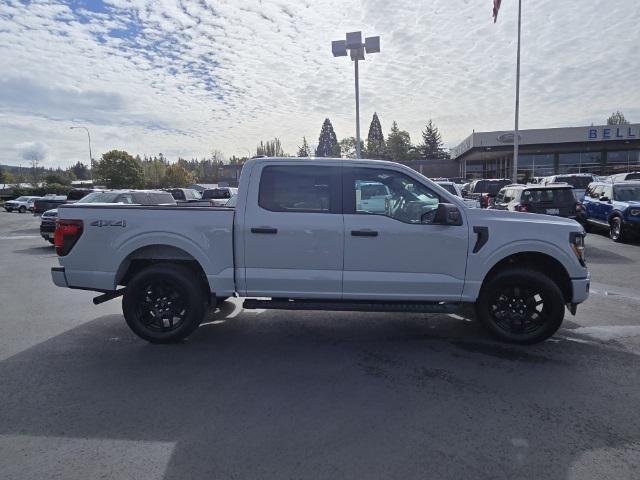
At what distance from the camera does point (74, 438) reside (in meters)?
3.14

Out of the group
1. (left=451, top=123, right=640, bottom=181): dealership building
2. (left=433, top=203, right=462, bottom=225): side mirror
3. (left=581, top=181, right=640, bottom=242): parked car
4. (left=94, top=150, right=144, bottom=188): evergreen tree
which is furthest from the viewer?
(left=94, top=150, right=144, bottom=188): evergreen tree

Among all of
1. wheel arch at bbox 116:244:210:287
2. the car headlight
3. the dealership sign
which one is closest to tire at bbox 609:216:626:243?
the car headlight

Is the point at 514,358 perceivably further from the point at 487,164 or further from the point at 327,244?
the point at 487,164

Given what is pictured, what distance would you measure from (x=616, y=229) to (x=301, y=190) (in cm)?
1202

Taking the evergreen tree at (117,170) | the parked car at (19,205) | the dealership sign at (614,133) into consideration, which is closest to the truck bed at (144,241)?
the dealership sign at (614,133)

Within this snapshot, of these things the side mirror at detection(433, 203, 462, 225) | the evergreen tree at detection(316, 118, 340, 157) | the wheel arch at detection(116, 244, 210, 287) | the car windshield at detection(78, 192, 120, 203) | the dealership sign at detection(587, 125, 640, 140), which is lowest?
the wheel arch at detection(116, 244, 210, 287)

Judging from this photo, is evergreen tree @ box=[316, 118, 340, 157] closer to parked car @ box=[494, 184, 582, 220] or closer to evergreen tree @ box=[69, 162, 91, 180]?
evergreen tree @ box=[69, 162, 91, 180]

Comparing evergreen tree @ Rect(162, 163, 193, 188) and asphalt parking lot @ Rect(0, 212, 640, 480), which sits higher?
evergreen tree @ Rect(162, 163, 193, 188)

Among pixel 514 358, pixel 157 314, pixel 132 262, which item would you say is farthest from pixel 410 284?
pixel 132 262

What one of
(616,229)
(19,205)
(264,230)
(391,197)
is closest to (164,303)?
(264,230)

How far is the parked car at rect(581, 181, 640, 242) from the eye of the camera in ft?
39.6

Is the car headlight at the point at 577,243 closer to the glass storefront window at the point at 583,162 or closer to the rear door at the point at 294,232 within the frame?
the rear door at the point at 294,232

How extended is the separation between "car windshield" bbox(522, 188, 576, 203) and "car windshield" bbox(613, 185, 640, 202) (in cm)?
243

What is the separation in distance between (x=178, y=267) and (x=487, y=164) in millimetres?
54720
